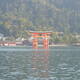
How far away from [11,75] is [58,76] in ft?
12.1

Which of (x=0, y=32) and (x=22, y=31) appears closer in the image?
(x=22, y=31)

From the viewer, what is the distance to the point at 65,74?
35531 millimetres

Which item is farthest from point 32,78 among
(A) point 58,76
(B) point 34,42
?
(B) point 34,42

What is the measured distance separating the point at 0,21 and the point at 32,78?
162514 mm

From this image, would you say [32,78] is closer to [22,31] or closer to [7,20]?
[22,31]

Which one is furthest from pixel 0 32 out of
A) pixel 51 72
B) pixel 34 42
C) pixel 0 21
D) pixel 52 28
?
pixel 51 72

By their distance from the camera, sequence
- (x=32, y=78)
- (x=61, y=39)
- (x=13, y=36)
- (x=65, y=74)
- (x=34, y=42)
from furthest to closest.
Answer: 1. (x=13, y=36)
2. (x=61, y=39)
3. (x=34, y=42)
4. (x=65, y=74)
5. (x=32, y=78)

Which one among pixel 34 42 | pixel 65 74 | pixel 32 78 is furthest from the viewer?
pixel 34 42

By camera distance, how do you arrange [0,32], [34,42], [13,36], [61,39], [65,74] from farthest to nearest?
[0,32] → [13,36] → [61,39] → [34,42] → [65,74]

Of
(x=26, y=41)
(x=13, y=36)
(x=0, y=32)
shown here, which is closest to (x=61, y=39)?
(x=26, y=41)

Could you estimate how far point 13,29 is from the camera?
577 feet

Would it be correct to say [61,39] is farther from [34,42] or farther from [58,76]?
[58,76]

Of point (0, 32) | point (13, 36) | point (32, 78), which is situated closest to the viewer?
point (32, 78)

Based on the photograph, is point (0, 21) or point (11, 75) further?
point (0, 21)
